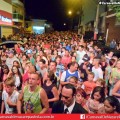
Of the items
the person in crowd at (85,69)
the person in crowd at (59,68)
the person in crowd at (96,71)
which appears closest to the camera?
the person in crowd at (96,71)

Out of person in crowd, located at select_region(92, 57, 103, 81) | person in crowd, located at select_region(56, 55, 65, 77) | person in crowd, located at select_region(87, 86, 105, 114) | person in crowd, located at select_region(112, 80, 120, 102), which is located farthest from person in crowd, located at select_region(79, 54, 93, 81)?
person in crowd, located at select_region(87, 86, 105, 114)

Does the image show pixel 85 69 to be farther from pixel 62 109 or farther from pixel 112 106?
pixel 62 109

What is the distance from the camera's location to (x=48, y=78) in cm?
514

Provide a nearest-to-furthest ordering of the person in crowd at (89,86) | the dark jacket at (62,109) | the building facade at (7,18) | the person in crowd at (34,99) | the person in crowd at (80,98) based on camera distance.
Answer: the dark jacket at (62,109), the person in crowd at (34,99), the person in crowd at (80,98), the person in crowd at (89,86), the building facade at (7,18)

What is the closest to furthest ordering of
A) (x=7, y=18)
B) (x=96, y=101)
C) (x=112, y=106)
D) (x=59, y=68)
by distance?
(x=112, y=106), (x=96, y=101), (x=59, y=68), (x=7, y=18)

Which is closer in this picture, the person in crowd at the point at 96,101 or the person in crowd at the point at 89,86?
the person in crowd at the point at 96,101

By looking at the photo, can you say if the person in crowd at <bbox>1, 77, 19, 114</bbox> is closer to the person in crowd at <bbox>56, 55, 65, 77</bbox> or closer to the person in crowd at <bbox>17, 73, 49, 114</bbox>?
the person in crowd at <bbox>17, 73, 49, 114</bbox>

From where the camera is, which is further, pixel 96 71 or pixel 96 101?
pixel 96 71

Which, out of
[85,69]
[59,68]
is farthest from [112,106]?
[59,68]

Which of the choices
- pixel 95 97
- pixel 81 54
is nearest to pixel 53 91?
pixel 95 97

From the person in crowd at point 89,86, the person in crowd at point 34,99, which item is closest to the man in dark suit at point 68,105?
the person in crowd at point 34,99

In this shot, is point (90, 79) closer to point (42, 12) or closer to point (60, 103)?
point (60, 103)

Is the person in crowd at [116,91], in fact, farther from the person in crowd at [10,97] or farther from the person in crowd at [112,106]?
the person in crowd at [10,97]

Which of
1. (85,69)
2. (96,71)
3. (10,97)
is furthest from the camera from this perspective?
(85,69)
